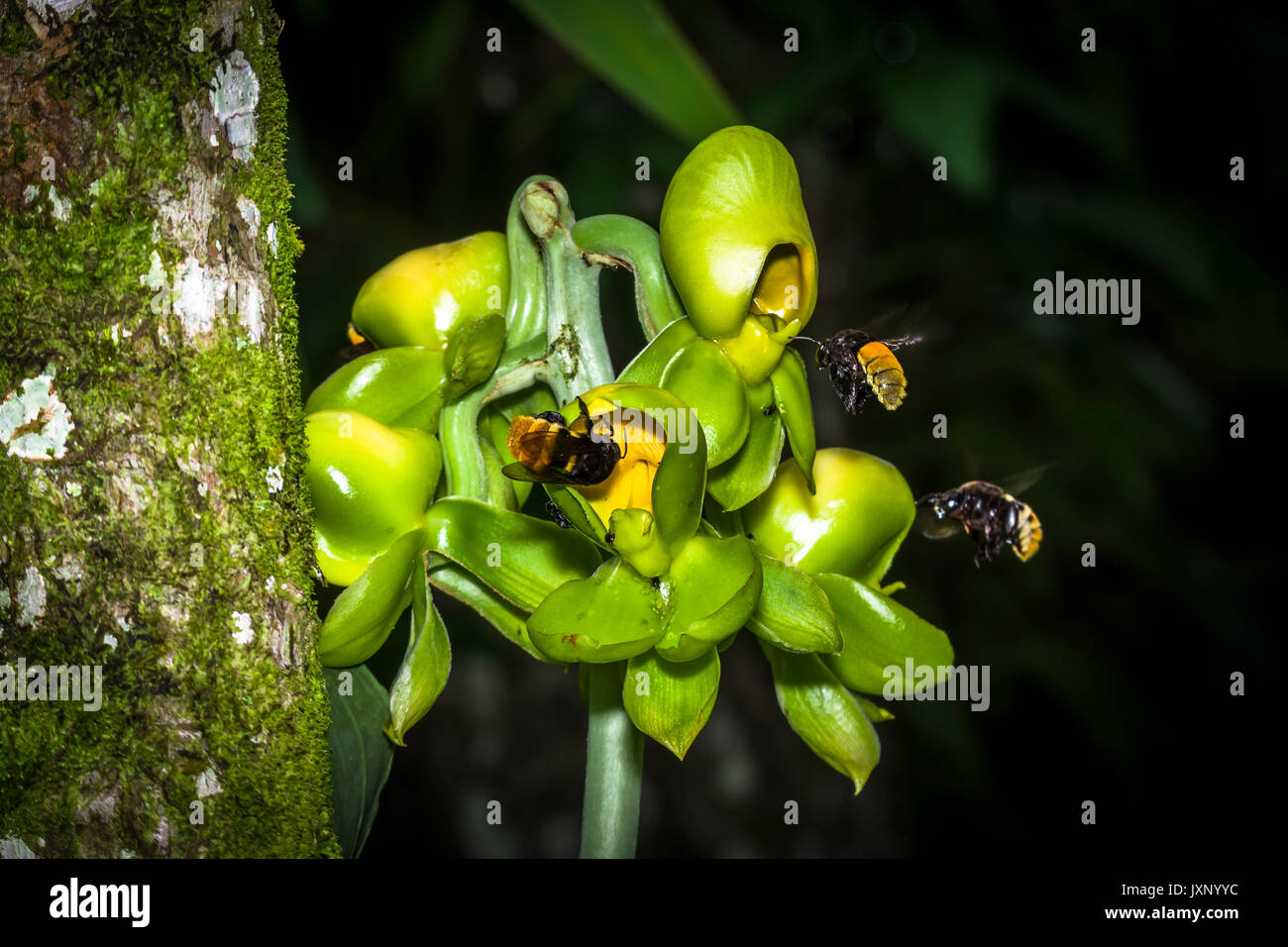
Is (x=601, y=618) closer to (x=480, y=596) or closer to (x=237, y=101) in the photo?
(x=480, y=596)

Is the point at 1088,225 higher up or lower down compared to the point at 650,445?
higher up

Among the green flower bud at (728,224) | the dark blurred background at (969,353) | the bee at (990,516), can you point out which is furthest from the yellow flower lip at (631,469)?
the dark blurred background at (969,353)

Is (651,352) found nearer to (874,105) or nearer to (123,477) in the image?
(123,477)

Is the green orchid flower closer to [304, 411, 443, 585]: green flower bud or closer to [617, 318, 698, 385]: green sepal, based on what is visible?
[617, 318, 698, 385]: green sepal

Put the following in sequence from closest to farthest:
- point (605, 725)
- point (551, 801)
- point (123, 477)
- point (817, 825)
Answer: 1. point (123, 477)
2. point (605, 725)
3. point (817, 825)
4. point (551, 801)

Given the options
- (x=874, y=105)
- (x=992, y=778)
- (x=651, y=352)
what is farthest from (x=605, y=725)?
(x=992, y=778)

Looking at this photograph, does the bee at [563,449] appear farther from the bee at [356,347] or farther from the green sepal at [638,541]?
the bee at [356,347]
